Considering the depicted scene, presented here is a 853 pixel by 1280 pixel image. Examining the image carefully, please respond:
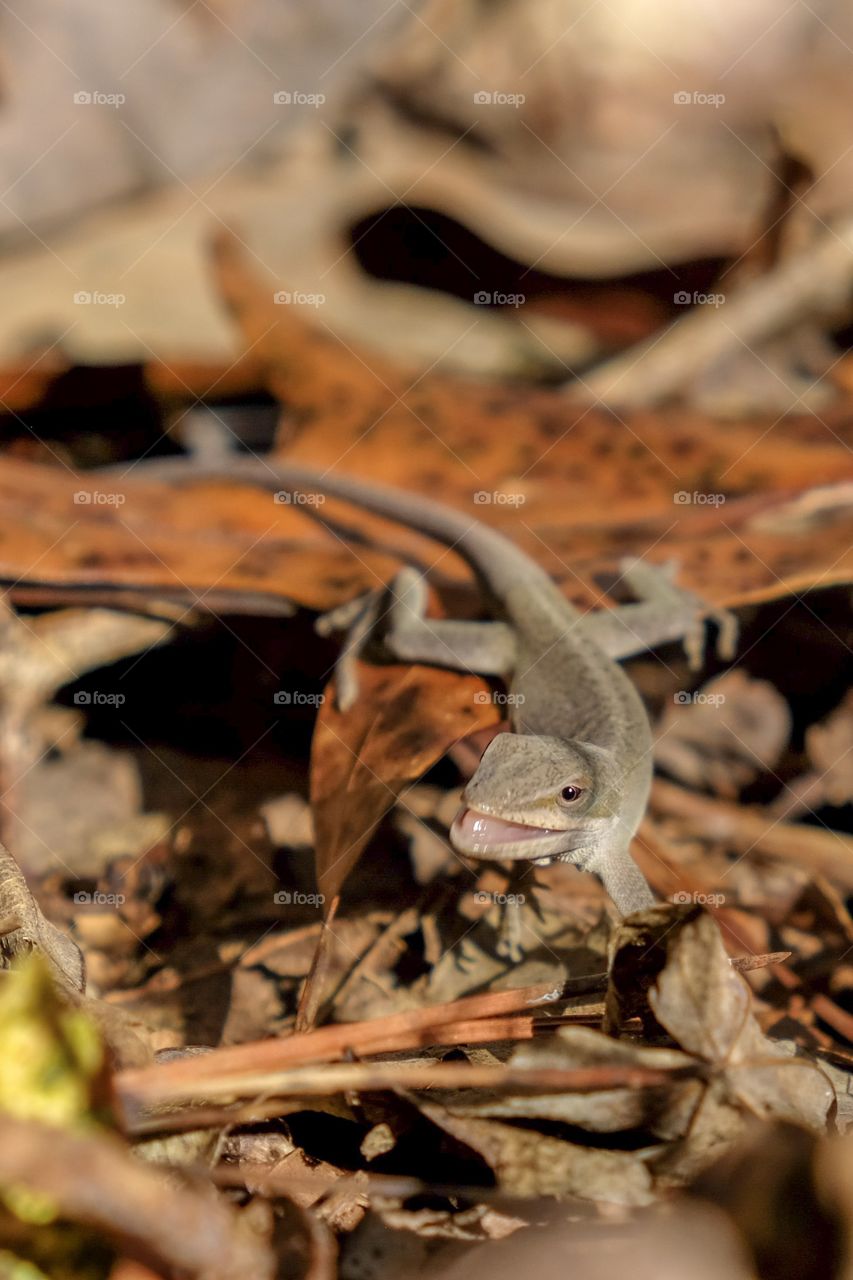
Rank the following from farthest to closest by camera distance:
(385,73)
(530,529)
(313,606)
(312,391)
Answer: (385,73), (312,391), (530,529), (313,606)

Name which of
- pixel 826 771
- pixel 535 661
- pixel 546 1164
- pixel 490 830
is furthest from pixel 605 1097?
pixel 535 661

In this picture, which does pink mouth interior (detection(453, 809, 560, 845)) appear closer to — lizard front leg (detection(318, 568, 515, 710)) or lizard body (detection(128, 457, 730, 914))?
lizard body (detection(128, 457, 730, 914))

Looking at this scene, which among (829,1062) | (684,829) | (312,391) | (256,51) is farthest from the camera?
(256,51)

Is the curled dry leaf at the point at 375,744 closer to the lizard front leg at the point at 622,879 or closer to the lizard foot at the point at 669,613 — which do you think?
→ the lizard front leg at the point at 622,879

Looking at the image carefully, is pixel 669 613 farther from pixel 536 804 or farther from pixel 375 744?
pixel 375 744

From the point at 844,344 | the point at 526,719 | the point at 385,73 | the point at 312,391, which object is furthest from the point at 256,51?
the point at 526,719

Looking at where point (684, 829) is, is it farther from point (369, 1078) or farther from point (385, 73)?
point (385, 73)

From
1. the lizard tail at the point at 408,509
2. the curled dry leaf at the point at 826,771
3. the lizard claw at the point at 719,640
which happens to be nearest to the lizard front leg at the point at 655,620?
the lizard claw at the point at 719,640

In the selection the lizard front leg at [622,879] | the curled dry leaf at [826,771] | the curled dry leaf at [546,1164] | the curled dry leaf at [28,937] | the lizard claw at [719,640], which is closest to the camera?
the curled dry leaf at [546,1164]
